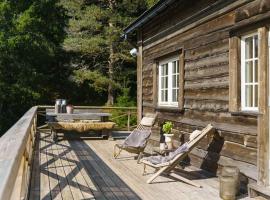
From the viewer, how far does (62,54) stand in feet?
78.8

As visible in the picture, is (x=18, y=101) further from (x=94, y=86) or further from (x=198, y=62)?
(x=198, y=62)

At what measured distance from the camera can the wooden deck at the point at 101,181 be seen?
4984 mm

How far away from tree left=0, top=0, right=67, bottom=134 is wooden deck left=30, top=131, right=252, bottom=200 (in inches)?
524

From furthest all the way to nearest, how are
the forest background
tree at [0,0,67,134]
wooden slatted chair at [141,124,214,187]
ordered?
1. the forest background
2. tree at [0,0,67,134]
3. wooden slatted chair at [141,124,214,187]

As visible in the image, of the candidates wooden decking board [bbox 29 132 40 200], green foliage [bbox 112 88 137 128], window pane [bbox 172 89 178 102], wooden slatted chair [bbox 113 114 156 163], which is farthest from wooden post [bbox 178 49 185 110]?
green foliage [bbox 112 88 137 128]

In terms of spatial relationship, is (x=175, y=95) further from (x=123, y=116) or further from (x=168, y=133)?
(x=123, y=116)

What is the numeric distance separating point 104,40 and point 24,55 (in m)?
4.38

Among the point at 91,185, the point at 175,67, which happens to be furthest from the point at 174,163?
the point at 175,67

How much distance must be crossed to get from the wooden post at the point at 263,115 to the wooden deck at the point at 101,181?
0.64m

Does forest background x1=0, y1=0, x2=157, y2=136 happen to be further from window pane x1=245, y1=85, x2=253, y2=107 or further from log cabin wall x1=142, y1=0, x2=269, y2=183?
window pane x1=245, y1=85, x2=253, y2=107

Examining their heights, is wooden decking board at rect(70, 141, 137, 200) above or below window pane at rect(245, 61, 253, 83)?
below

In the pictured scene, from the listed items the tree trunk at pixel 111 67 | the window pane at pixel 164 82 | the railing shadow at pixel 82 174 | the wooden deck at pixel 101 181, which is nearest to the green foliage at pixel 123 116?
the tree trunk at pixel 111 67

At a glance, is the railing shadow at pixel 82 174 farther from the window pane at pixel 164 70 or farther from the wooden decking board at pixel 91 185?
the window pane at pixel 164 70

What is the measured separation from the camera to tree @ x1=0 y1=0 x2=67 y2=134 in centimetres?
2075
